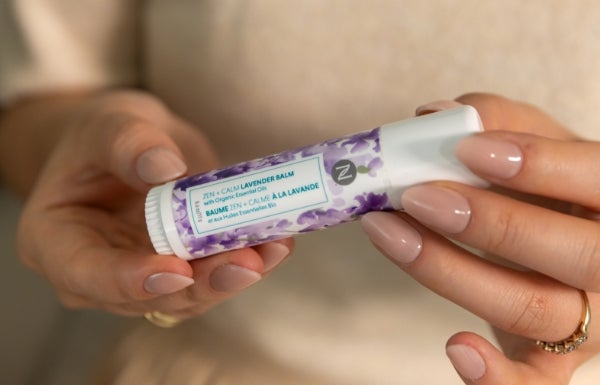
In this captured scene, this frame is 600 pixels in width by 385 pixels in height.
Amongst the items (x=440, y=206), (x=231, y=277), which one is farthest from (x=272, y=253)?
(x=440, y=206)

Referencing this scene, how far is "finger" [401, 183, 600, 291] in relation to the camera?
40 centimetres

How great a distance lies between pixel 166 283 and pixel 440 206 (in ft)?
0.68

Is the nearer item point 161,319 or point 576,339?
point 576,339

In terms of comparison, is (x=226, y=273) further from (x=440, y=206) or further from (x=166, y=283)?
Answer: (x=440, y=206)

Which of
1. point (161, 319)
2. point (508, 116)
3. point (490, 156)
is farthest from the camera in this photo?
point (161, 319)

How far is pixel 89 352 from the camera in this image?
654 mm

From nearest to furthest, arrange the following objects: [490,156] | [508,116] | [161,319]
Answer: [490,156] → [508,116] → [161,319]

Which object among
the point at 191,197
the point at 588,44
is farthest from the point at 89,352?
the point at 588,44

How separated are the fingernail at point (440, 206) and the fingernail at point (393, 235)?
0.02 metres

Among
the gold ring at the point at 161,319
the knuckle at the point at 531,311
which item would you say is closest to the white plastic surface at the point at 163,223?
the gold ring at the point at 161,319

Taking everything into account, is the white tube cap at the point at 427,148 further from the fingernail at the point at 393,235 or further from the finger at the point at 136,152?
the finger at the point at 136,152

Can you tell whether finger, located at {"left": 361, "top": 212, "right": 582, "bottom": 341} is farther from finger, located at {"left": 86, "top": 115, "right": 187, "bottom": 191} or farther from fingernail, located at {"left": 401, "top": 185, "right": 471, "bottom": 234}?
finger, located at {"left": 86, "top": 115, "right": 187, "bottom": 191}

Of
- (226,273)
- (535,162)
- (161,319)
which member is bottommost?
(161,319)

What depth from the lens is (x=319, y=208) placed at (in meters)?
0.43
